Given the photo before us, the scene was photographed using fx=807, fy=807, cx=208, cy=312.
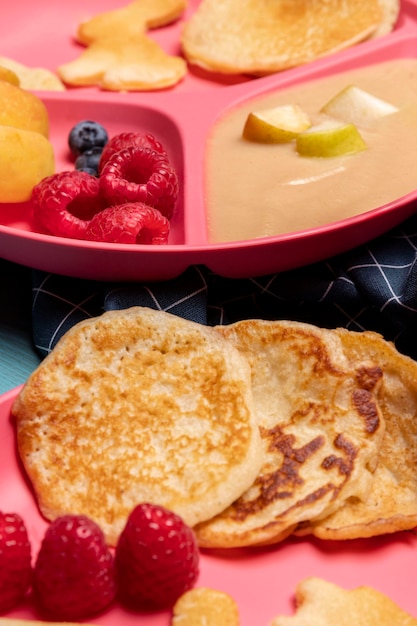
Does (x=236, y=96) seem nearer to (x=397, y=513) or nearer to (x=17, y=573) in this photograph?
(x=397, y=513)

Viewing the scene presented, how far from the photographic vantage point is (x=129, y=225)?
180cm

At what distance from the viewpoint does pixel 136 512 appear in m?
1.24

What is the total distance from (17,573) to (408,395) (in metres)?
0.78

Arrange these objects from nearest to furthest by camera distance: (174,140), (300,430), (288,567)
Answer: (288,567) → (300,430) → (174,140)

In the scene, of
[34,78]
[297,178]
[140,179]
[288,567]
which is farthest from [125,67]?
[288,567]

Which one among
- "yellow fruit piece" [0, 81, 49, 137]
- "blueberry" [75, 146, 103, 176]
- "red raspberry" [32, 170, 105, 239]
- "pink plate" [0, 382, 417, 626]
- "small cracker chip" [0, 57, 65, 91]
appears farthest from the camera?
"small cracker chip" [0, 57, 65, 91]

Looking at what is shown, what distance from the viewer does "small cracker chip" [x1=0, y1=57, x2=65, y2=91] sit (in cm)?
254

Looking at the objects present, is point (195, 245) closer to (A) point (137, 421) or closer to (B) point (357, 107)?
(A) point (137, 421)

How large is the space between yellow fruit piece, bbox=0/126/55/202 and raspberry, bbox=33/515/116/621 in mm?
1017

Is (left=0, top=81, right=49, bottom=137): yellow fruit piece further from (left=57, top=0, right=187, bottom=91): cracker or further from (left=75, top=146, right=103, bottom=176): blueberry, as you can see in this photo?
(left=57, top=0, right=187, bottom=91): cracker

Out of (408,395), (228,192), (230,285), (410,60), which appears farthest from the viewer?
(410,60)

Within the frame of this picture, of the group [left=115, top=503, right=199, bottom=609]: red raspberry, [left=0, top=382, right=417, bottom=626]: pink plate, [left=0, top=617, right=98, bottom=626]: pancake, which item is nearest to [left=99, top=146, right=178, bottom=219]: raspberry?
[left=0, top=382, right=417, bottom=626]: pink plate

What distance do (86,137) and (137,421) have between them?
3.52 feet

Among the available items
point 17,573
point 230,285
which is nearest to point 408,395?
point 230,285
